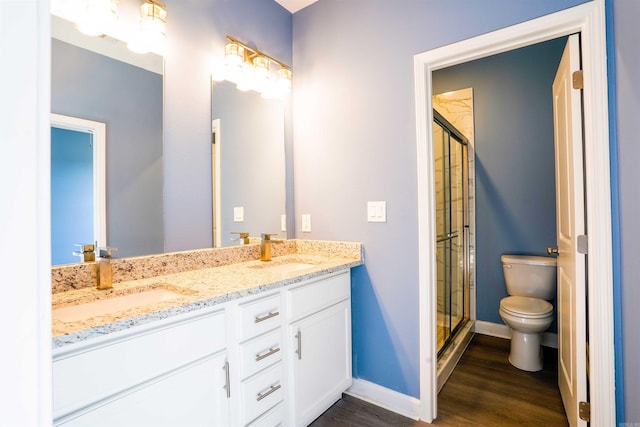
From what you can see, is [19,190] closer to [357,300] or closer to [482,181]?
[357,300]

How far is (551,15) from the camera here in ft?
4.71

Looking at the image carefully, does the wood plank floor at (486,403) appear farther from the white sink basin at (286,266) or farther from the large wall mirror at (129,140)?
the large wall mirror at (129,140)

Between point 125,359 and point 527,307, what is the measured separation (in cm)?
249

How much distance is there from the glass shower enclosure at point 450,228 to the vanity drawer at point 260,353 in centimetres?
142

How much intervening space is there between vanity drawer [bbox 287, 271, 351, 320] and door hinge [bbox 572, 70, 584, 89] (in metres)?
1.44

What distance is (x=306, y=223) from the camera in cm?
226

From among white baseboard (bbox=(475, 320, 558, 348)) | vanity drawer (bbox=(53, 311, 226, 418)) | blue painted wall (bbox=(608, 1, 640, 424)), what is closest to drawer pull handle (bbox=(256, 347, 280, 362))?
vanity drawer (bbox=(53, 311, 226, 418))

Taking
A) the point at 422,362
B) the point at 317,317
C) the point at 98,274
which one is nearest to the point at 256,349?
the point at 317,317

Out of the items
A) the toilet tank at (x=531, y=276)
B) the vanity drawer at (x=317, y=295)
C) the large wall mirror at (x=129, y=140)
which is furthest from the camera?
Answer: the toilet tank at (x=531, y=276)

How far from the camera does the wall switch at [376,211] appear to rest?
6.27 feet

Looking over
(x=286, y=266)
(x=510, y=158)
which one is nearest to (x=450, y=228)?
(x=510, y=158)

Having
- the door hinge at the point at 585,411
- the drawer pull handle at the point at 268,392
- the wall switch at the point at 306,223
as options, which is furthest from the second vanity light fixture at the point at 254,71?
the door hinge at the point at 585,411

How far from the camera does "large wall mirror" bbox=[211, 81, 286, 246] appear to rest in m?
1.86

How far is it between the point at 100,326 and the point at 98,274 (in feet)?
1.84
